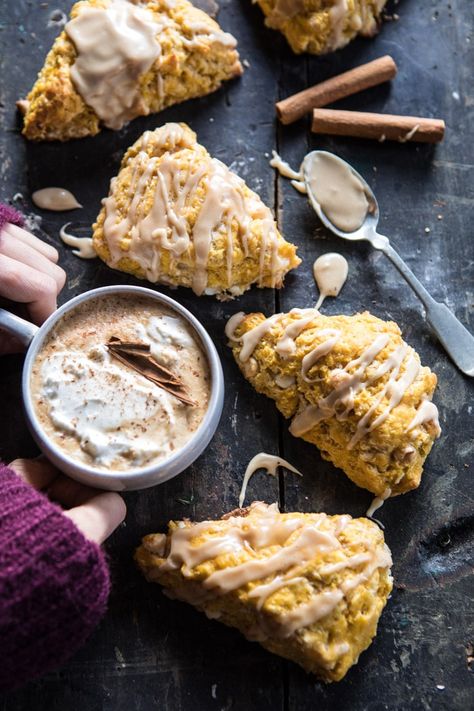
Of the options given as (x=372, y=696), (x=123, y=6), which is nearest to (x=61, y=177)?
(x=123, y=6)

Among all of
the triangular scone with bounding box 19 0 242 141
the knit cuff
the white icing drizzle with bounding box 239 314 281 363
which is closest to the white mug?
the white icing drizzle with bounding box 239 314 281 363

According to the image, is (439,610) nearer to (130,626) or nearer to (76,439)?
(130,626)

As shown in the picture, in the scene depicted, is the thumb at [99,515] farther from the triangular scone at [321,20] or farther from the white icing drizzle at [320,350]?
the triangular scone at [321,20]

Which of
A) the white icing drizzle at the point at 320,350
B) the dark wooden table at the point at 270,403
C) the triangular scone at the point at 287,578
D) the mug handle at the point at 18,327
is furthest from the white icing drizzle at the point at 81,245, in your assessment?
the triangular scone at the point at 287,578

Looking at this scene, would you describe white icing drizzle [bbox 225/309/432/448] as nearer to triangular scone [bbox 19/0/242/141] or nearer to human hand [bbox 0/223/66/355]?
human hand [bbox 0/223/66/355]

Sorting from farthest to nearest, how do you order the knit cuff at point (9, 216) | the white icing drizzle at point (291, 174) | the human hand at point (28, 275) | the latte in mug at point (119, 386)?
1. the white icing drizzle at point (291, 174)
2. the knit cuff at point (9, 216)
3. the human hand at point (28, 275)
4. the latte in mug at point (119, 386)
